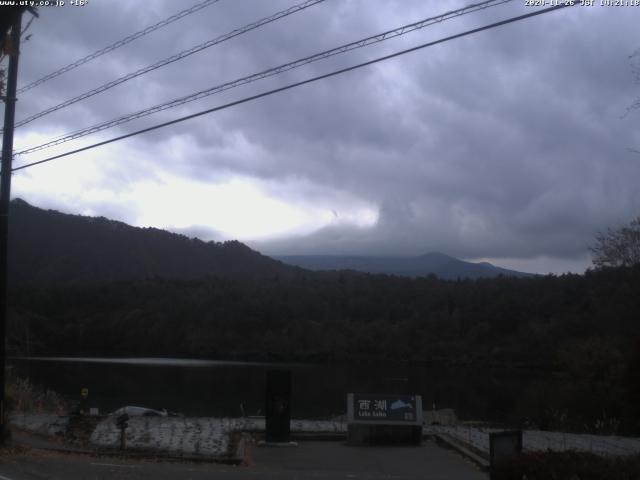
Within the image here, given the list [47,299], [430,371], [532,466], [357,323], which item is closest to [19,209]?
[47,299]

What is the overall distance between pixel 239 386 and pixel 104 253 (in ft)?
304

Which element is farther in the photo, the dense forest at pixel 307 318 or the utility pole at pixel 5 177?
the dense forest at pixel 307 318

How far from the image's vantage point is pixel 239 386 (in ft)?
164

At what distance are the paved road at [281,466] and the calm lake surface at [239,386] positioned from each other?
16565 mm

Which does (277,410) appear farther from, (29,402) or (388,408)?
(29,402)

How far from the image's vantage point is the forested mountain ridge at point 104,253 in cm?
11194

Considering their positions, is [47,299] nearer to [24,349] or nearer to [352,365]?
[24,349]

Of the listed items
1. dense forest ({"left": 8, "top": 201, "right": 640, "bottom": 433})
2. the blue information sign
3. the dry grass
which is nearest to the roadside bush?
the blue information sign

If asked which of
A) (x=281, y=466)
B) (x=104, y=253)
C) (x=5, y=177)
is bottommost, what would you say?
(x=281, y=466)

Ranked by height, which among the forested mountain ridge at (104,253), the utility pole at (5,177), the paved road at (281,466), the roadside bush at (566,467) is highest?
the forested mountain ridge at (104,253)

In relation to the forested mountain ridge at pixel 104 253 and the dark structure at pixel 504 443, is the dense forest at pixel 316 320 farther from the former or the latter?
the dark structure at pixel 504 443

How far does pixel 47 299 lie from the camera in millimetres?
85750

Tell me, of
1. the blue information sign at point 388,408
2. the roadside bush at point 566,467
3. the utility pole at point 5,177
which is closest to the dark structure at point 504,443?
the roadside bush at point 566,467

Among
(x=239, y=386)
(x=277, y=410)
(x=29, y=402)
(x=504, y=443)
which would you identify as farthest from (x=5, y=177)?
(x=239, y=386)
